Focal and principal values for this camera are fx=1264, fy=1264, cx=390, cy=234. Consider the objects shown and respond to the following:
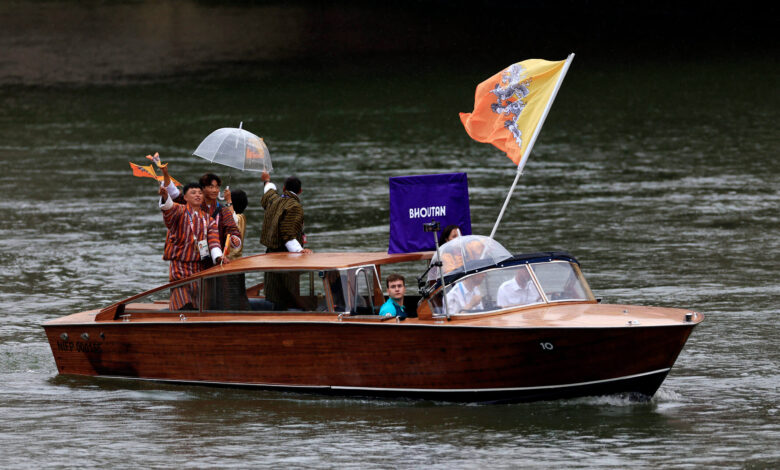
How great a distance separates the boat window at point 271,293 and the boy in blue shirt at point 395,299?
2.33 ft

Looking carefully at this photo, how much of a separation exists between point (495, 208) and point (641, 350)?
14.5 m

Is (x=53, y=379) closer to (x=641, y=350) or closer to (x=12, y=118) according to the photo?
(x=641, y=350)

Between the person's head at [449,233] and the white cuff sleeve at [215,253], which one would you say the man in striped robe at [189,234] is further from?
the person's head at [449,233]

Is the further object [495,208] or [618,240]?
[495,208]

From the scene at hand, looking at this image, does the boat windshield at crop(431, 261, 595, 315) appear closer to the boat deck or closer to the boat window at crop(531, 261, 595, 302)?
the boat window at crop(531, 261, 595, 302)

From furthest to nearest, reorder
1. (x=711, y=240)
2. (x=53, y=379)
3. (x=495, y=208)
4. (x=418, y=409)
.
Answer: (x=495, y=208), (x=711, y=240), (x=53, y=379), (x=418, y=409)

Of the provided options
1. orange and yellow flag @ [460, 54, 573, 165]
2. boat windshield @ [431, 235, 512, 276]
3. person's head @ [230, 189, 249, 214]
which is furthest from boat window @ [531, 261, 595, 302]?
person's head @ [230, 189, 249, 214]

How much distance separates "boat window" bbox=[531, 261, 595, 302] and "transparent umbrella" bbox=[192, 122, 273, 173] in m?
3.58

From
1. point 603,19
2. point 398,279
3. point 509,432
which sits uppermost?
point 603,19

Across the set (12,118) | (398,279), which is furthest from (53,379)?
(12,118)

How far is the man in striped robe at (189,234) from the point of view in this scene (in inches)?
559

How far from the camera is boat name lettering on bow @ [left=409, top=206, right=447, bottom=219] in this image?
13.7 meters

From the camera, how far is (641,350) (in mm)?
11992

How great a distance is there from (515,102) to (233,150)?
340cm
